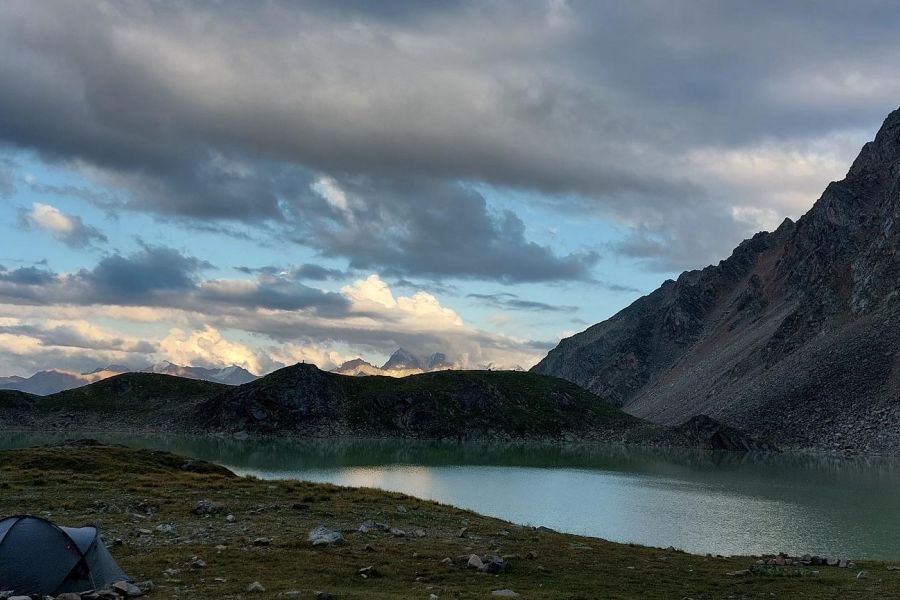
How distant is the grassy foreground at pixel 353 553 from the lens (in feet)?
88.9

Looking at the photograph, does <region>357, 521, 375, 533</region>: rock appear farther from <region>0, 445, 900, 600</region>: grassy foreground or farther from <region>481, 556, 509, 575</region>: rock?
<region>481, 556, 509, 575</region>: rock

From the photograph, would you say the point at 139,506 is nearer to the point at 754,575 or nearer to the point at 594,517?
the point at 754,575

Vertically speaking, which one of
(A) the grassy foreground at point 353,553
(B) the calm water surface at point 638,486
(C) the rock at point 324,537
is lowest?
(B) the calm water surface at point 638,486

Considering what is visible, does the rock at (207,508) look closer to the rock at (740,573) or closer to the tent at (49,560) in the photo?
the tent at (49,560)

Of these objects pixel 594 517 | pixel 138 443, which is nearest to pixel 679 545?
pixel 594 517

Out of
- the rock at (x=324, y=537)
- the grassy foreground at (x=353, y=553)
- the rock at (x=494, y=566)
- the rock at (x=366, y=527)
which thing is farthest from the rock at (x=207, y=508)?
the rock at (x=494, y=566)

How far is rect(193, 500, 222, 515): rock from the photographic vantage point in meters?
43.5

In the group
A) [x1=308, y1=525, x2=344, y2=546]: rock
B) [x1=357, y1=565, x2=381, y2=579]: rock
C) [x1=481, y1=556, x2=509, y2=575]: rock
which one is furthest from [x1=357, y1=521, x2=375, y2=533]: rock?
[x1=357, y1=565, x2=381, y2=579]: rock

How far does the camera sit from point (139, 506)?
44750 millimetres

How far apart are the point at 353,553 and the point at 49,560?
1227cm

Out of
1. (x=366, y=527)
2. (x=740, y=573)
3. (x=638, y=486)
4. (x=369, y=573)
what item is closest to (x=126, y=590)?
(x=369, y=573)

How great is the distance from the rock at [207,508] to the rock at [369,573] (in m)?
18.6

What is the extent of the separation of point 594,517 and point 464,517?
68.2ft

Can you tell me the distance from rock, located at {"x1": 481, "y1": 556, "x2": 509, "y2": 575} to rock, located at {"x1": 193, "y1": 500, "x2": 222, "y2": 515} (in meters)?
20.6
